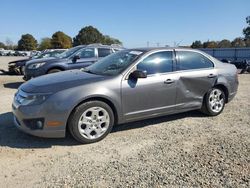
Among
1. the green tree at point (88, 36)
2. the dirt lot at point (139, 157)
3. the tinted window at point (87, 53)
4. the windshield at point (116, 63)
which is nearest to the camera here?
the dirt lot at point (139, 157)

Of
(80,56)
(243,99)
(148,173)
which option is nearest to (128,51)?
(148,173)

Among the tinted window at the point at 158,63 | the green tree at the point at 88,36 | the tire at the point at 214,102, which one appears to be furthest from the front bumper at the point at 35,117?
the green tree at the point at 88,36

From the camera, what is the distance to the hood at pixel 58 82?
14.8 feet

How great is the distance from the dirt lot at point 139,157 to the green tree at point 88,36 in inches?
2871

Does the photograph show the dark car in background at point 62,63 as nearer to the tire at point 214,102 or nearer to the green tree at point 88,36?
the tire at point 214,102

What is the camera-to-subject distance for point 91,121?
4.61 meters

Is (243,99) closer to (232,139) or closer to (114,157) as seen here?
(232,139)

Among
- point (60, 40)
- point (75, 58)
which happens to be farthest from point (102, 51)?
point (60, 40)

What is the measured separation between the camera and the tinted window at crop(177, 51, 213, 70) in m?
5.71

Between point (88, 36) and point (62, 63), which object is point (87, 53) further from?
point (88, 36)

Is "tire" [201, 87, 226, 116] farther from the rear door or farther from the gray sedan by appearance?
the rear door

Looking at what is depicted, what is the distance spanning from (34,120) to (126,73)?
5.63ft

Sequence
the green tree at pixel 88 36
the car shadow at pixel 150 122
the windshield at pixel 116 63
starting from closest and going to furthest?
the windshield at pixel 116 63 → the car shadow at pixel 150 122 → the green tree at pixel 88 36

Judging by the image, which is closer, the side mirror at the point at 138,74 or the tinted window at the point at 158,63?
the side mirror at the point at 138,74
